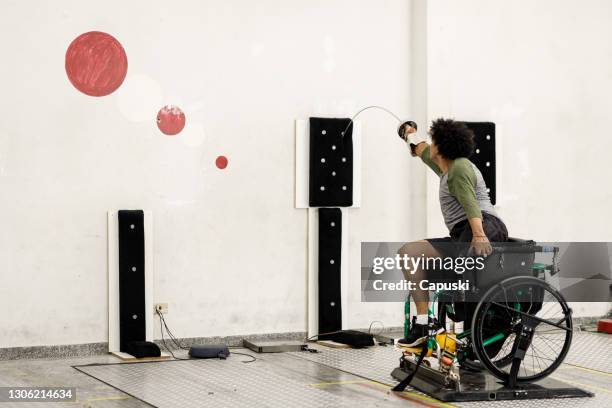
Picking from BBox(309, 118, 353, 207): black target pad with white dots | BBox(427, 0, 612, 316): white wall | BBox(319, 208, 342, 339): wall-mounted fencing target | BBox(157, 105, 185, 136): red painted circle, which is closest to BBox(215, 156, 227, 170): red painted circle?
BBox(157, 105, 185, 136): red painted circle

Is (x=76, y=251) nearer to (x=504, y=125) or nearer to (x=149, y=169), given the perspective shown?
(x=149, y=169)

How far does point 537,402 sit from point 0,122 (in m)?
3.46

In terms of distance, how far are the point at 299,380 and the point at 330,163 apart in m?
1.86

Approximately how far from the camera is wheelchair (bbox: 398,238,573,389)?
4.57 m

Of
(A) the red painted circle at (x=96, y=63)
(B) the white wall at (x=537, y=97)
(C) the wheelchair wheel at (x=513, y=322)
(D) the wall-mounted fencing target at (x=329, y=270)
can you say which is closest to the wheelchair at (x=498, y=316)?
(C) the wheelchair wheel at (x=513, y=322)

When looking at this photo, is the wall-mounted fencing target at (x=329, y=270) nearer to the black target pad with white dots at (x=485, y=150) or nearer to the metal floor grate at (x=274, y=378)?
the metal floor grate at (x=274, y=378)

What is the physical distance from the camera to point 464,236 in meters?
4.83

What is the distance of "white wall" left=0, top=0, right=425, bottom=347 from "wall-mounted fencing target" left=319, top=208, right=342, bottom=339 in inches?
5.9

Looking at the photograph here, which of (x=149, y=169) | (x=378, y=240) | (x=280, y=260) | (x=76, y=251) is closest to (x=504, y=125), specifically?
(x=378, y=240)

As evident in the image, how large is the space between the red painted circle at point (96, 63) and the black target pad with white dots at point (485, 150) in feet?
8.44

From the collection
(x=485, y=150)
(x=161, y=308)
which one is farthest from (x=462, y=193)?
(x=161, y=308)

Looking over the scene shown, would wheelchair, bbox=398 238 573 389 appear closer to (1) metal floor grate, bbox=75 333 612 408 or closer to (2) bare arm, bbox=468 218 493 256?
(2) bare arm, bbox=468 218 493 256

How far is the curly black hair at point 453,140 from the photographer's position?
193 inches

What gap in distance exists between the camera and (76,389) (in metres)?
4.69
